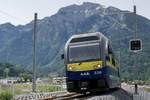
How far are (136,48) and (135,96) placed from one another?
902 cm

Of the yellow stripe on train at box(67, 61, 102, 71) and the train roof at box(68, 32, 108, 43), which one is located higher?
the train roof at box(68, 32, 108, 43)

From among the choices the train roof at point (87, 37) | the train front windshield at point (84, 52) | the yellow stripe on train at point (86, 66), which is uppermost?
the train roof at point (87, 37)

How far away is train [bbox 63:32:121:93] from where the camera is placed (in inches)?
1085

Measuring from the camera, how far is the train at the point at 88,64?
1085 inches

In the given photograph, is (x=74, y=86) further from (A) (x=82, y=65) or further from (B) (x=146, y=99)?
(B) (x=146, y=99)

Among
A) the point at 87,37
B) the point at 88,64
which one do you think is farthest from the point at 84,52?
the point at 87,37

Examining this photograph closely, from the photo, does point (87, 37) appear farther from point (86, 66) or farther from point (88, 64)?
point (86, 66)

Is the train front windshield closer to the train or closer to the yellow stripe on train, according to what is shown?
the train

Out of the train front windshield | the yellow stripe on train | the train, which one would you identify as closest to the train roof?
the train

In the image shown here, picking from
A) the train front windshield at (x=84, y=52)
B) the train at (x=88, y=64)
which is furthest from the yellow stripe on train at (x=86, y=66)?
the train front windshield at (x=84, y=52)

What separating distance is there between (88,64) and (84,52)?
2.87 feet

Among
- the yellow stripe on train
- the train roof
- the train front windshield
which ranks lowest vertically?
the yellow stripe on train

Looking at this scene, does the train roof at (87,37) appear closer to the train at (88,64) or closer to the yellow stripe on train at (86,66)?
the train at (88,64)

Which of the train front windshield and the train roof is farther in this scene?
the train roof
